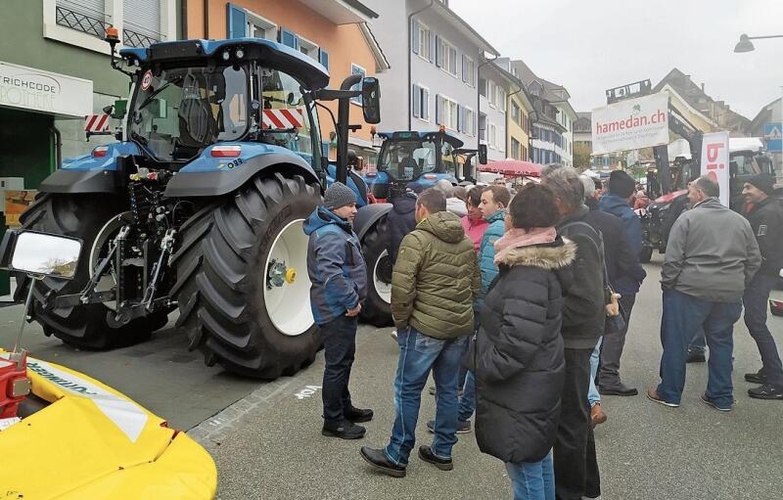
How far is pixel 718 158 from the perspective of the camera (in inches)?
340

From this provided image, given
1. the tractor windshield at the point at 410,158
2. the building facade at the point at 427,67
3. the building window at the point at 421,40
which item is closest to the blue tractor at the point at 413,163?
the tractor windshield at the point at 410,158

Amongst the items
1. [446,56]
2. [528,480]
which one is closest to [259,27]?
[528,480]

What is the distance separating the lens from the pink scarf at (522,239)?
2521mm

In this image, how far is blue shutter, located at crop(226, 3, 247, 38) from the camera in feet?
38.3

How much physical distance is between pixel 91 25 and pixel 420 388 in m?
8.32

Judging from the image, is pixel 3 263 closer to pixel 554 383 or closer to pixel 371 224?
pixel 554 383

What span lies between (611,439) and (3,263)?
11.5 feet

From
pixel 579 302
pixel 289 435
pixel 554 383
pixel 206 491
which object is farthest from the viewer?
pixel 289 435

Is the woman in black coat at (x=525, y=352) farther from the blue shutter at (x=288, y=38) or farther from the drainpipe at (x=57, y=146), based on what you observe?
the blue shutter at (x=288, y=38)

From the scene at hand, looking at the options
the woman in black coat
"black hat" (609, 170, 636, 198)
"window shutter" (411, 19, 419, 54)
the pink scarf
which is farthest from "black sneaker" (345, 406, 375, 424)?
"window shutter" (411, 19, 419, 54)

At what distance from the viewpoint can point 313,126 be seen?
573 cm

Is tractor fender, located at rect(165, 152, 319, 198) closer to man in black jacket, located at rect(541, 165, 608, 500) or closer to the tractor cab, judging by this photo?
man in black jacket, located at rect(541, 165, 608, 500)

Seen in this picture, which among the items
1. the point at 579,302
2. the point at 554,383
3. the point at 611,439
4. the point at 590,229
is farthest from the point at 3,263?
the point at 611,439

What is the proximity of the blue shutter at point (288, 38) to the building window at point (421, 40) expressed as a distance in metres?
10.4
